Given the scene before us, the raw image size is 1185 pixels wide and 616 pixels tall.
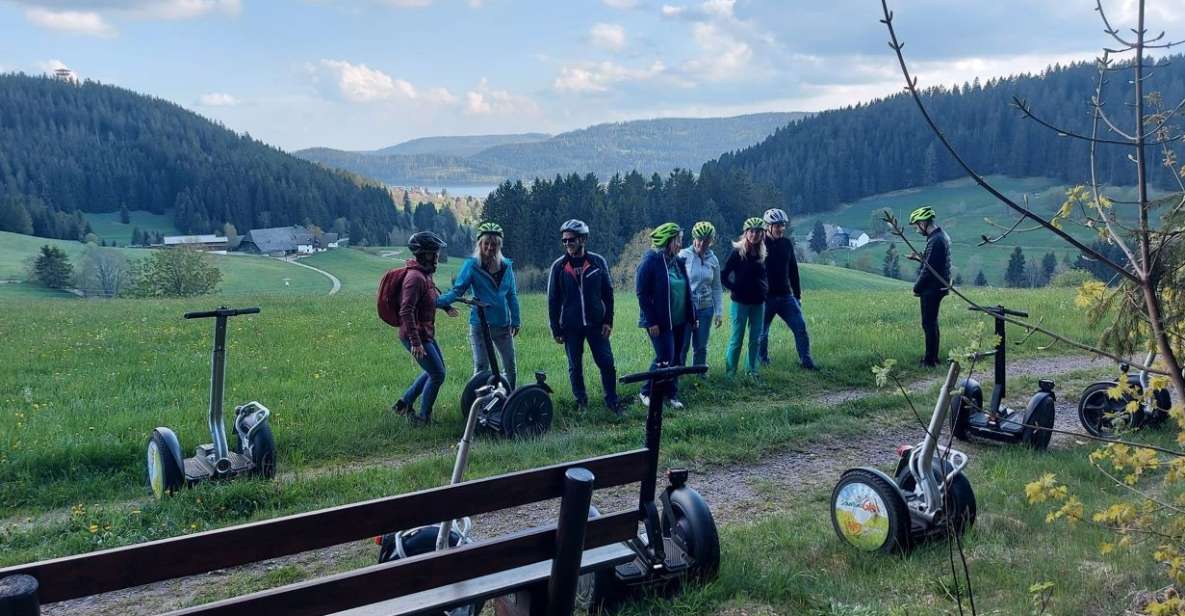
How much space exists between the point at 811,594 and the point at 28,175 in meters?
166

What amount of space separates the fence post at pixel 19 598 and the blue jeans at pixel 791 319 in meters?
9.76

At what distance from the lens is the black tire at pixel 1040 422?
7.70 meters

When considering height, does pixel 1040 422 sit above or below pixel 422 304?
below

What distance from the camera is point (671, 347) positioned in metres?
9.73

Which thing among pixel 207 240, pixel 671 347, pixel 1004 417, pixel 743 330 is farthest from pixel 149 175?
pixel 1004 417

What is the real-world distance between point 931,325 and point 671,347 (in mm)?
4262

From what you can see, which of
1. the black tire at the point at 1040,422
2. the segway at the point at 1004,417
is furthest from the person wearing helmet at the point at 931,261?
the black tire at the point at 1040,422

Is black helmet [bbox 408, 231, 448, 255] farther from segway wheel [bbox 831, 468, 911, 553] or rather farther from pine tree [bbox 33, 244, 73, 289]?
pine tree [bbox 33, 244, 73, 289]

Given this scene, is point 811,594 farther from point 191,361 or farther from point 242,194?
point 242,194

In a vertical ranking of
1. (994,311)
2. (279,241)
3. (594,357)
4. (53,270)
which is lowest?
(53,270)

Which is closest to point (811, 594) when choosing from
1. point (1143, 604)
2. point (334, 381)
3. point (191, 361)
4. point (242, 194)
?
point (1143, 604)

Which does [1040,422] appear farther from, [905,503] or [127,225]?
[127,225]

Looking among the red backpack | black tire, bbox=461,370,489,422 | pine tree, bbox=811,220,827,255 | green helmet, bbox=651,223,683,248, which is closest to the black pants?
green helmet, bbox=651,223,683,248

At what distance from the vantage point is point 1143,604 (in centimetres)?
423
